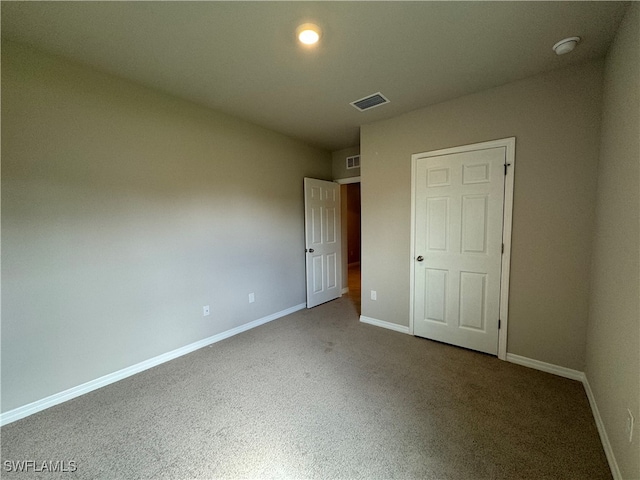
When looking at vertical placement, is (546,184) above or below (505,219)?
above

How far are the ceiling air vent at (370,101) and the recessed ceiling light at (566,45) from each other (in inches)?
48.6

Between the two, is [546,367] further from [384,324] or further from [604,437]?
[384,324]

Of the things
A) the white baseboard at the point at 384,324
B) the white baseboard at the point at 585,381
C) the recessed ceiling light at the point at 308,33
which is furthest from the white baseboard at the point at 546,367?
the recessed ceiling light at the point at 308,33

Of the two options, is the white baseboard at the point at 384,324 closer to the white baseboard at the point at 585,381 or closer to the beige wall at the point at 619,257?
the white baseboard at the point at 585,381

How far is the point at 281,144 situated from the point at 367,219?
159 cm

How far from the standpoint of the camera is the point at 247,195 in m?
3.10

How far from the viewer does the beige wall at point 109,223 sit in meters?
1.73

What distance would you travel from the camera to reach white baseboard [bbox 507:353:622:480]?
1.31m

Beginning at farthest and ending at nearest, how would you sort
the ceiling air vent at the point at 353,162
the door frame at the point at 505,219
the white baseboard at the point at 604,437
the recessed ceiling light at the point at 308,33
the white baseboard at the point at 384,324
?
1. the ceiling air vent at the point at 353,162
2. the white baseboard at the point at 384,324
3. the door frame at the point at 505,219
4. the recessed ceiling light at the point at 308,33
5. the white baseboard at the point at 604,437

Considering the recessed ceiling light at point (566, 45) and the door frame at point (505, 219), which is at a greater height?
the recessed ceiling light at point (566, 45)

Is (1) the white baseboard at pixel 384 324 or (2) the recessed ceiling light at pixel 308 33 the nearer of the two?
(2) the recessed ceiling light at pixel 308 33

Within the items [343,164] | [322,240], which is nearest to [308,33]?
[343,164]

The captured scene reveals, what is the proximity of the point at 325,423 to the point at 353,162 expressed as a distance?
3509 mm

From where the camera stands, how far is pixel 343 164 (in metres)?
4.23
